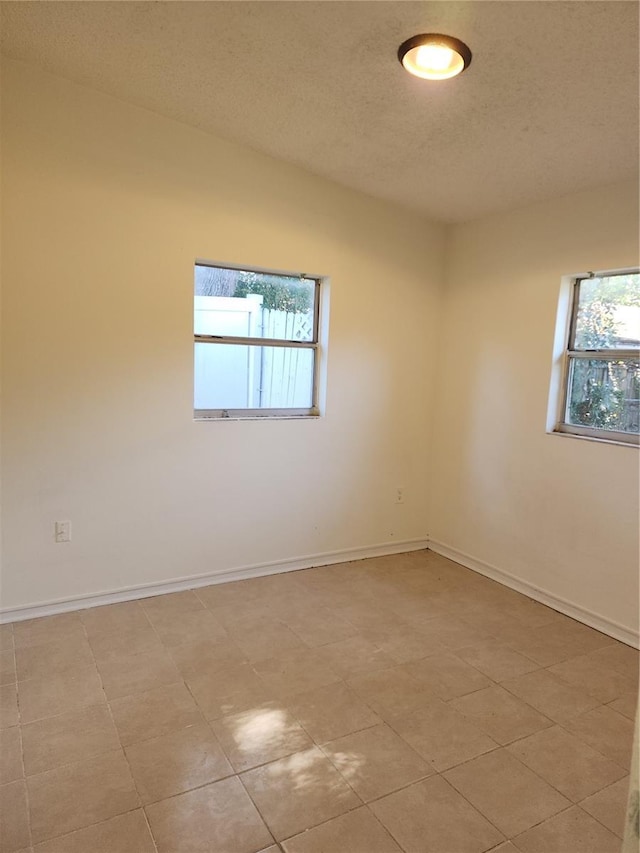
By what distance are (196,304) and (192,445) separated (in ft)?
Result: 2.68

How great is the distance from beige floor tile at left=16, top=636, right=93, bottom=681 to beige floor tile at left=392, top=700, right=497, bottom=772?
1.44 meters

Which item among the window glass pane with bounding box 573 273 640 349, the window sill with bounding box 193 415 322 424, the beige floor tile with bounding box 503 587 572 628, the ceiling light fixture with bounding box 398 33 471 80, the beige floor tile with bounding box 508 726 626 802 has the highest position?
the ceiling light fixture with bounding box 398 33 471 80

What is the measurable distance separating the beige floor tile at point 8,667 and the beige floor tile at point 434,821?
5.27 ft

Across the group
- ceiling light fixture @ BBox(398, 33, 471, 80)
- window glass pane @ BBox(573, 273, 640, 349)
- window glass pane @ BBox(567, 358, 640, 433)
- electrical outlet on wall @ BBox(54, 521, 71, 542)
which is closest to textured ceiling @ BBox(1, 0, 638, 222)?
ceiling light fixture @ BBox(398, 33, 471, 80)

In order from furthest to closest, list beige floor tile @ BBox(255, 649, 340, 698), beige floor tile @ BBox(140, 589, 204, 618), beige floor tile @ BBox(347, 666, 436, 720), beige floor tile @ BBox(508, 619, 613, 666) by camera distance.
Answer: beige floor tile @ BBox(140, 589, 204, 618) → beige floor tile @ BBox(508, 619, 613, 666) → beige floor tile @ BBox(255, 649, 340, 698) → beige floor tile @ BBox(347, 666, 436, 720)

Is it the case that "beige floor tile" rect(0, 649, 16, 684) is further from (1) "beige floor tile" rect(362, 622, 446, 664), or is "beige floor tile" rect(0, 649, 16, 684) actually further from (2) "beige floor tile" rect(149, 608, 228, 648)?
(1) "beige floor tile" rect(362, 622, 446, 664)

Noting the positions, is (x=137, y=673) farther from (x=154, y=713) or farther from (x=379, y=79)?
(x=379, y=79)

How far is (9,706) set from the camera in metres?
2.24

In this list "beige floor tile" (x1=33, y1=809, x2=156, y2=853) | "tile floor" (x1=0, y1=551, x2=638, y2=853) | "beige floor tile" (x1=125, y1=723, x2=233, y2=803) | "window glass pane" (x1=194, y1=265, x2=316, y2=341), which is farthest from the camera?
"window glass pane" (x1=194, y1=265, x2=316, y2=341)

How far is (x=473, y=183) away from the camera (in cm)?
321

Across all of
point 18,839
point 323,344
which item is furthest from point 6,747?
point 323,344

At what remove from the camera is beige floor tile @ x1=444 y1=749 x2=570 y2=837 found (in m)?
1.80

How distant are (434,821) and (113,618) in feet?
6.23

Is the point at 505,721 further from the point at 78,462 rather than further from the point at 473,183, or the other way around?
the point at 473,183
